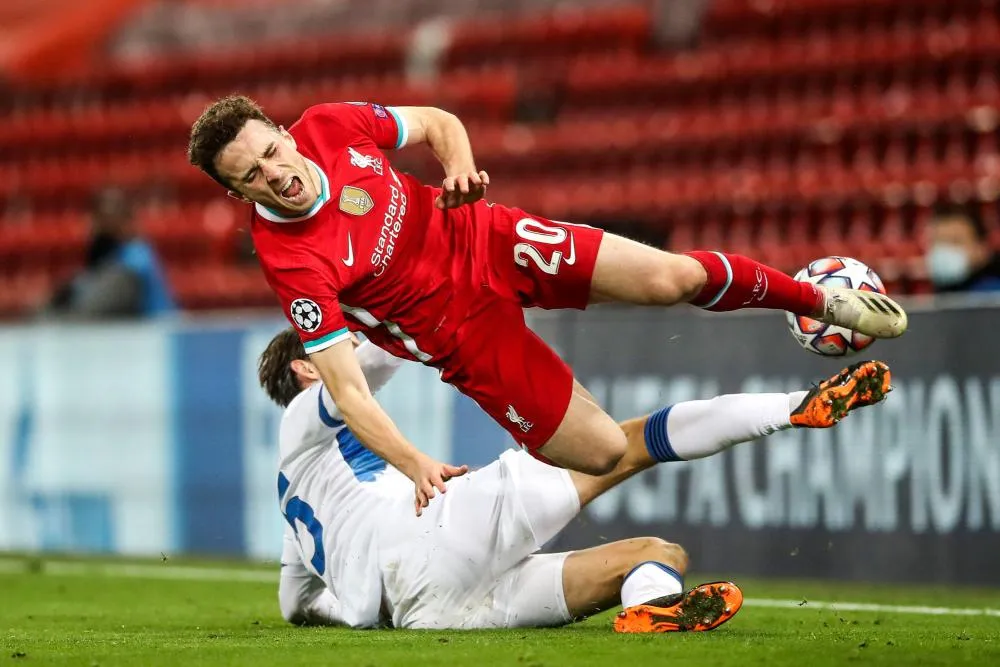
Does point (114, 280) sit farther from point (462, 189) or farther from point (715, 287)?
point (715, 287)

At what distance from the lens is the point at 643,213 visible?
11836 mm

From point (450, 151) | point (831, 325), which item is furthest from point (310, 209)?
point (831, 325)

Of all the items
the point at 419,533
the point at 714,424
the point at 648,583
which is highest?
the point at 714,424

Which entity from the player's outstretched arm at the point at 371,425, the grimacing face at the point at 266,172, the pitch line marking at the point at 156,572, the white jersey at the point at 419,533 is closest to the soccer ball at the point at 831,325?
the white jersey at the point at 419,533

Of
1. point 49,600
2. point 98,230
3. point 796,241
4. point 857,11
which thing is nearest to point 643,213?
point 796,241

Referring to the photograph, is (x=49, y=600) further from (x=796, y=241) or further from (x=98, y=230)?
(x=796, y=241)

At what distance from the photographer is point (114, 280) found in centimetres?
1017

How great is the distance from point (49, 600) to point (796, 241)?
6.41m

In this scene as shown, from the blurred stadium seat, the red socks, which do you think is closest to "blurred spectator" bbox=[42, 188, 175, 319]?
the blurred stadium seat

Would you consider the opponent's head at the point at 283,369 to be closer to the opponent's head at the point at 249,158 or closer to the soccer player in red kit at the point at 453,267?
the soccer player in red kit at the point at 453,267

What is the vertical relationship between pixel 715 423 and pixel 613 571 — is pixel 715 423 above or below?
above

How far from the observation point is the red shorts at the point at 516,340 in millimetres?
5113

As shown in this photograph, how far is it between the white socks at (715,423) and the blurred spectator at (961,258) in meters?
3.12

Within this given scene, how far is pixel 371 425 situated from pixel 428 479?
0.33 metres
